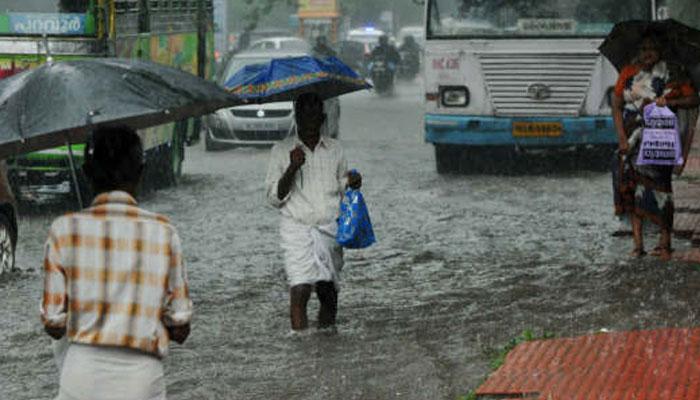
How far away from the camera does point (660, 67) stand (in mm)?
11461

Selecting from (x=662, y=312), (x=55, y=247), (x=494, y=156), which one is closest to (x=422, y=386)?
(x=662, y=312)

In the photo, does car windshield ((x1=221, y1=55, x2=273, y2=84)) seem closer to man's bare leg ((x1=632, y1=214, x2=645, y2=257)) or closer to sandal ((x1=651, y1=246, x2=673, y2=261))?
man's bare leg ((x1=632, y1=214, x2=645, y2=257))

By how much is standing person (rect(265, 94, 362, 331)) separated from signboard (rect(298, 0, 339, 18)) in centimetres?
5300

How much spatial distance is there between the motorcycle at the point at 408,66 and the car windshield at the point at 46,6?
42.9 meters

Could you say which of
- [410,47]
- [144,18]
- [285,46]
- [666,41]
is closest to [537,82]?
[144,18]

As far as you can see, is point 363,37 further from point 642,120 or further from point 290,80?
point 290,80

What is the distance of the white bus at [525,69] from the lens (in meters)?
18.6

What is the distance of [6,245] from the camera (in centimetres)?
1208

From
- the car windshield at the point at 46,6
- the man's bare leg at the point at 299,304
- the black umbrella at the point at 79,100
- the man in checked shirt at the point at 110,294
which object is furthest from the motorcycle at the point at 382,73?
the man in checked shirt at the point at 110,294

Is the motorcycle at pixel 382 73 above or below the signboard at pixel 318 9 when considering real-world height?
below

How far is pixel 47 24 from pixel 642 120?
6761 mm

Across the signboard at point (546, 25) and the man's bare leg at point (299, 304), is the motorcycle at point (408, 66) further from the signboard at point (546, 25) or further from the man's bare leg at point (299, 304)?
the man's bare leg at point (299, 304)

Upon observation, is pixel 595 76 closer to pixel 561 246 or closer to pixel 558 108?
pixel 558 108

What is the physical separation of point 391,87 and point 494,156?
25414 mm
